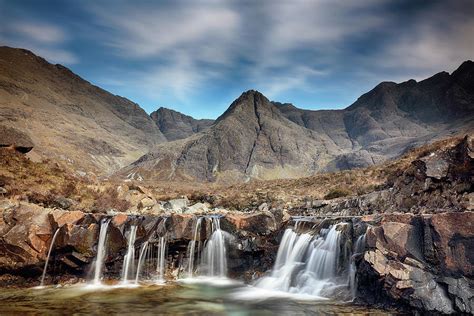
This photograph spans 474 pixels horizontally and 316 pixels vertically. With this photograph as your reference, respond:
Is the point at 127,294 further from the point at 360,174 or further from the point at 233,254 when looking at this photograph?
the point at 360,174

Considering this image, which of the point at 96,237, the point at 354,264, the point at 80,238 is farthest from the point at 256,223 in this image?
the point at 80,238

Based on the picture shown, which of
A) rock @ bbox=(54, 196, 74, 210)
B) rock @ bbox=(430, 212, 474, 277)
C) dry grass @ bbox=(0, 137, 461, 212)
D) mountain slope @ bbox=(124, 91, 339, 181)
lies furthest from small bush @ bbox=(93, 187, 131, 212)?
mountain slope @ bbox=(124, 91, 339, 181)

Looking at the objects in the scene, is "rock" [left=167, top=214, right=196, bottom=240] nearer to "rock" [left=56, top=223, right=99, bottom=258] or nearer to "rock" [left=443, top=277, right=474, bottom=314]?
"rock" [left=56, top=223, right=99, bottom=258]

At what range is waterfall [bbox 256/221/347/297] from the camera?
17906 millimetres

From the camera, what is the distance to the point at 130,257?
22.1m

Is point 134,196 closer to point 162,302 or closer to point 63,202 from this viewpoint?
point 63,202

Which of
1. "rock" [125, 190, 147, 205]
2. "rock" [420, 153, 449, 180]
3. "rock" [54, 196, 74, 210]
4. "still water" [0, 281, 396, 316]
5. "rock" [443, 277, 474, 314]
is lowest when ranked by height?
"still water" [0, 281, 396, 316]

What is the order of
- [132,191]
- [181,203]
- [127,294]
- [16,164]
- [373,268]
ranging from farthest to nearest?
[181,203] → [132,191] → [16,164] → [127,294] → [373,268]

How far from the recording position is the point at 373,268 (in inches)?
585

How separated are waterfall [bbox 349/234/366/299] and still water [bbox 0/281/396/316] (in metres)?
1.02

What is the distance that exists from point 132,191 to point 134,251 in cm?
1674

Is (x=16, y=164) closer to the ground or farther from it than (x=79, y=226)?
farther from it

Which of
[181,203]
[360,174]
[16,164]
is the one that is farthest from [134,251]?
[360,174]

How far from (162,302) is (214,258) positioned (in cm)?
582
